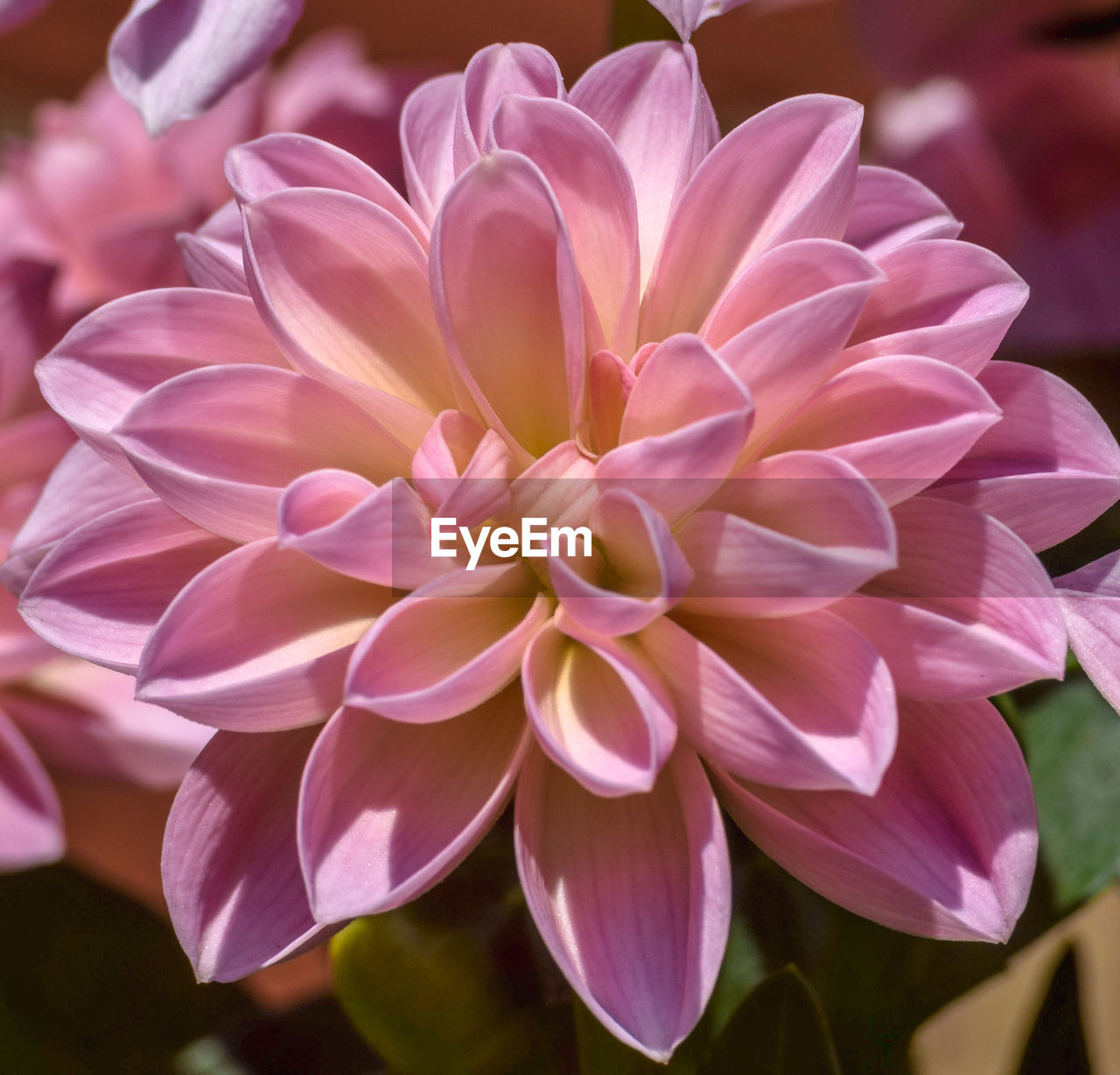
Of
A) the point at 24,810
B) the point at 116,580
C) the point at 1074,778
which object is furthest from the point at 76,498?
the point at 1074,778

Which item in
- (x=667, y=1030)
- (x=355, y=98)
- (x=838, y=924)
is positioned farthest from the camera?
(x=355, y=98)

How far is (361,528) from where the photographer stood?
0.66ft

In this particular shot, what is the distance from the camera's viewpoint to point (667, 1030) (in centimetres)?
20

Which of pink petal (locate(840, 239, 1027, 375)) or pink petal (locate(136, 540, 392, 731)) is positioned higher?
pink petal (locate(840, 239, 1027, 375))

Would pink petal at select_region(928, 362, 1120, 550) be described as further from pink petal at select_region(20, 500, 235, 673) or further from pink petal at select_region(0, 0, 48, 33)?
pink petal at select_region(0, 0, 48, 33)

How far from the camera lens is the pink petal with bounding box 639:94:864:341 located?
0.73ft

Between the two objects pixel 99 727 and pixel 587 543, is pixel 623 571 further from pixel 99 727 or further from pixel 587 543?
pixel 99 727

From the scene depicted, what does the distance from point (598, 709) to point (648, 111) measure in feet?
0.46

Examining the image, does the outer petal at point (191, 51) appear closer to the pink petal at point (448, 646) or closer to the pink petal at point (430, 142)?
the pink petal at point (430, 142)

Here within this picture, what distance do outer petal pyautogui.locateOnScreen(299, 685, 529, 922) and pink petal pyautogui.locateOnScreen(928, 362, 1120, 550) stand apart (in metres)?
0.11

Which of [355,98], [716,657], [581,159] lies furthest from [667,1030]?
[355,98]

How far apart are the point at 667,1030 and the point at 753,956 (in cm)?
15

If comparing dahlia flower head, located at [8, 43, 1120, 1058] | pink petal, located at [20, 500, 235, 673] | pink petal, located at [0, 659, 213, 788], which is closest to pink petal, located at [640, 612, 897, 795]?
dahlia flower head, located at [8, 43, 1120, 1058]

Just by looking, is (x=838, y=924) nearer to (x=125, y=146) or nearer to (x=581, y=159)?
(x=581, y=159)
